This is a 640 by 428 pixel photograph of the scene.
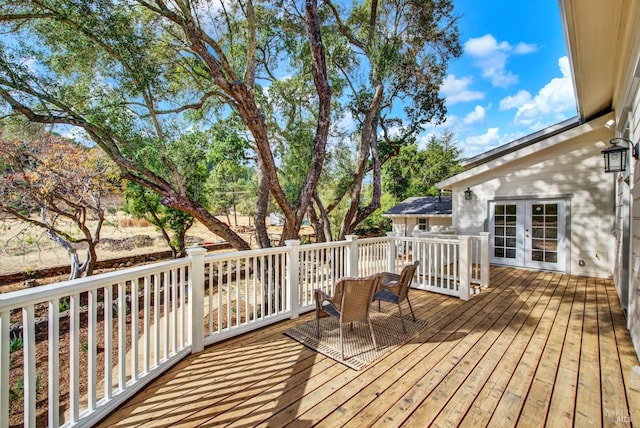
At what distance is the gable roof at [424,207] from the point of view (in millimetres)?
12540

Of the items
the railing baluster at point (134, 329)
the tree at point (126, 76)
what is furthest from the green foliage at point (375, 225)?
the railing baluster at point (134, 329)

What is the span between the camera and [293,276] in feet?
12.7

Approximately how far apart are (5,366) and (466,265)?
509 cm

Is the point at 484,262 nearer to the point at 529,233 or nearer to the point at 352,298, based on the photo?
the point at 529,233

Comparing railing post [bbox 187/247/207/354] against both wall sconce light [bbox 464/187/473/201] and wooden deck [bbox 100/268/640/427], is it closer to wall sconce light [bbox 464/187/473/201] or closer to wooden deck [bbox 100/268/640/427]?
wooden deck [bbox 100/268/640/427]

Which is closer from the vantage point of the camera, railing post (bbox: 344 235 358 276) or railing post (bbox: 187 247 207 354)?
railing post (bbox: 187 247 207 354)

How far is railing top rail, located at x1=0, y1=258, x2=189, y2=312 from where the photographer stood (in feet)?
4.75

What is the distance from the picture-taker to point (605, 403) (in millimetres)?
2123

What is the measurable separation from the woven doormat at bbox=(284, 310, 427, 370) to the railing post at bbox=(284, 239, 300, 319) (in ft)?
0.95

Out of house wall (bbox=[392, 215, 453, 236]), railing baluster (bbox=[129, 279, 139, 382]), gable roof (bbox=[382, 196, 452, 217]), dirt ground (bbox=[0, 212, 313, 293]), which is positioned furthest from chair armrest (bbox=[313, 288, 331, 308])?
house wall (bbox=[392, 215, 453, 236])

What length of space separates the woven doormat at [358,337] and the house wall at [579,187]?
5433 millimetres

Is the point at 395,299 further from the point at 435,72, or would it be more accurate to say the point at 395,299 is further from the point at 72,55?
the point at 435,72

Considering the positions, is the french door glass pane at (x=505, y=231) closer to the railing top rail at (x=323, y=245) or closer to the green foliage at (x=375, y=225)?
the railing top rail at (x=323, y=245)

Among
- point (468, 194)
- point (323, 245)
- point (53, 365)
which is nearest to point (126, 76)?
point (323, 245)
